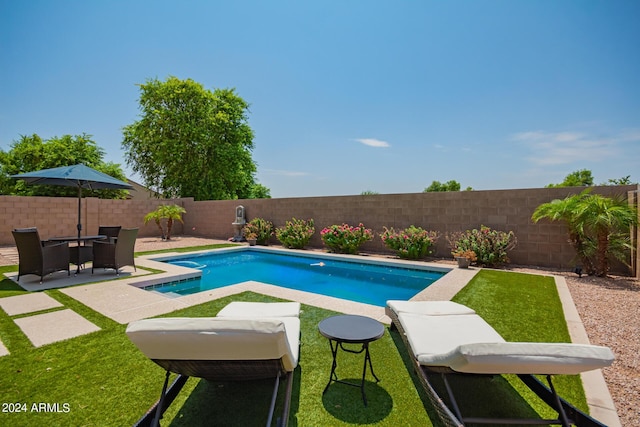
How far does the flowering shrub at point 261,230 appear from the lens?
43.1 feet

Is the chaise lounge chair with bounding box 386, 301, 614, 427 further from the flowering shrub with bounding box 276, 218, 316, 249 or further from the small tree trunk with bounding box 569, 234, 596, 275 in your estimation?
the flowering shrub with bounding box 276, 218, 316, 249

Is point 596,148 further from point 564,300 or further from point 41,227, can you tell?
point 41,227

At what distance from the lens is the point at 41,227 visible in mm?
12398

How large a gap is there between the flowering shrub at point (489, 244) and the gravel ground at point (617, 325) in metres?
1.10

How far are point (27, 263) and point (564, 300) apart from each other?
9.45 m

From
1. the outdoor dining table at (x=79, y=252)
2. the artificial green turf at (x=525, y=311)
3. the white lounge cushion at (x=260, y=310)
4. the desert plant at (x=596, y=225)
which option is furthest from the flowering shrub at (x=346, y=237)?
the white lounge cushion at (x=260, y=310)

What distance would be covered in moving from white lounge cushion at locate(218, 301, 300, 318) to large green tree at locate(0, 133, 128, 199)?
19894 mm

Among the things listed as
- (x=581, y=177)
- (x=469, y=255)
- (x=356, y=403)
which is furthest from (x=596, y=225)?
(x=581, y=177)

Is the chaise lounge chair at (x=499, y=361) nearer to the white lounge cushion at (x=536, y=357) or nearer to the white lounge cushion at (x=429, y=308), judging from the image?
the white lounge cushion at (x=536, y=357)

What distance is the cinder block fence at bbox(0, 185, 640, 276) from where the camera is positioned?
804 centimetres

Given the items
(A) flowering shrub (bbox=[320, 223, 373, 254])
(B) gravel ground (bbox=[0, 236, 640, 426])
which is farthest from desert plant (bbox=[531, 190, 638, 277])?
(A) flowering shrub (bbox=[320, 223, 373, 254])

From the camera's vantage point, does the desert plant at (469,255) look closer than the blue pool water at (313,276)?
No

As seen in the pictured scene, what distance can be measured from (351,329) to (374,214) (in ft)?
28.7

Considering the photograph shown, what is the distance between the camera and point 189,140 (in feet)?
69.6
